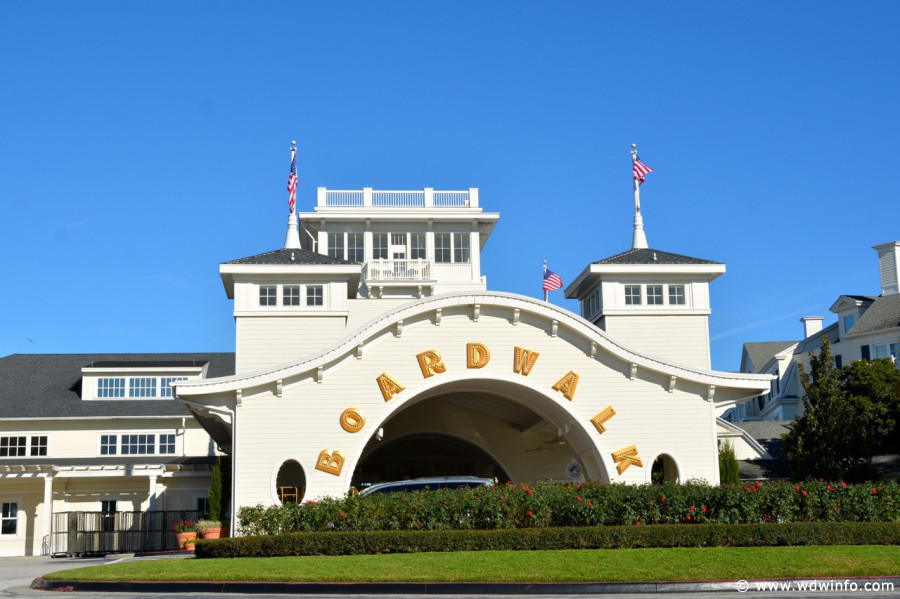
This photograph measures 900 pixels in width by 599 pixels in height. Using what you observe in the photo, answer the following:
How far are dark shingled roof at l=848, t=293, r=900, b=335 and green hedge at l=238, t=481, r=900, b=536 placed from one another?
4076cm

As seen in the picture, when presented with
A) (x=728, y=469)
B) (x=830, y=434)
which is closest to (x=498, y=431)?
(x=728, y=469)

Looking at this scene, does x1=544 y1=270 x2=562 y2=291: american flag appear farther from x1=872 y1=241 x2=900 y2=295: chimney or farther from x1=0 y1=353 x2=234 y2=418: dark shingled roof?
x1=872 y1=241 x2=900 y2=295: chimney

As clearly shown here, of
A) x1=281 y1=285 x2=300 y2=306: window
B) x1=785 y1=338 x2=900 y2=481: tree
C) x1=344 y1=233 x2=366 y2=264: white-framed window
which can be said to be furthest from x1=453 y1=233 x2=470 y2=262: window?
x1=785 y1=338 x2=900 y2=481: tree

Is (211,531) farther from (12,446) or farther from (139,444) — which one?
(12,446)

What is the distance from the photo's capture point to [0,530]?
43.8 metres

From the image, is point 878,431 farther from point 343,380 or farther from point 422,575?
point 422,575

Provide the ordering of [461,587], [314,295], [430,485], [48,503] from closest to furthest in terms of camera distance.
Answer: [461,587]
[430,485]
[314,295]
[48,503]

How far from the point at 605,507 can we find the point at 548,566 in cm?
509

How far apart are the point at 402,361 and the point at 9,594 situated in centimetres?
1267

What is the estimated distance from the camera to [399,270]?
156 ft

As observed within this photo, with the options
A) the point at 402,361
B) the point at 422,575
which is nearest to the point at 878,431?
the point at 402,361

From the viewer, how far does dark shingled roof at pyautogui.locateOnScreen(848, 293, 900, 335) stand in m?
63.3

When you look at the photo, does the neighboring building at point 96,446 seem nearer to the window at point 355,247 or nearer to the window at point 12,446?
the window at point 12,446

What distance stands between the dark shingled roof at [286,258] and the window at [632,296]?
10.6 metres
